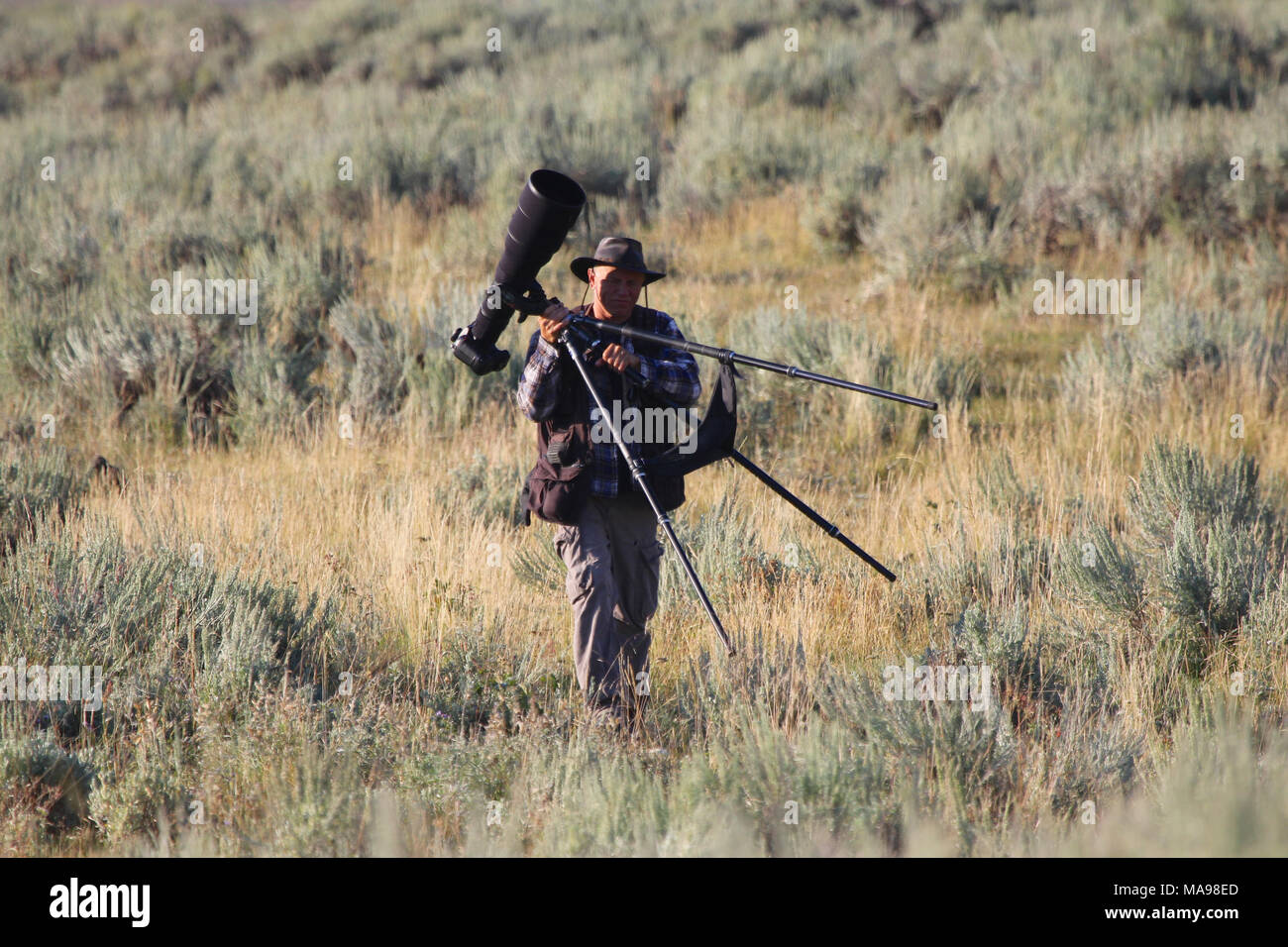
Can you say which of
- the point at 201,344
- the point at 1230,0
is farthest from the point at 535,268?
the point at 1230,0

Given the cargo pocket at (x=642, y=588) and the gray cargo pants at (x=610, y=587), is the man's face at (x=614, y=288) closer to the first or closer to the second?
the gray cargo pants at (x=610, y=587)

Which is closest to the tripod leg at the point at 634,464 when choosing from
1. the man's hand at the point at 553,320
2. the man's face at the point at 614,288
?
the man's hand at the point at 553,320

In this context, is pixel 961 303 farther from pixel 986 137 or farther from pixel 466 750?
pixel 466 750

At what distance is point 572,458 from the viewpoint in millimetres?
4402

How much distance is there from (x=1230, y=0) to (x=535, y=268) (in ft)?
64.7

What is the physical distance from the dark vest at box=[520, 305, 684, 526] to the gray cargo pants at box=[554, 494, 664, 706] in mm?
94

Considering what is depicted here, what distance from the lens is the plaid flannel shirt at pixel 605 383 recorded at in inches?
171

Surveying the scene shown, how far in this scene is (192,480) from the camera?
24.3 feet

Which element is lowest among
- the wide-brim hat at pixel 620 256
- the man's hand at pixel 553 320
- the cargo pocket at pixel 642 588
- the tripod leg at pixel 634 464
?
the cargo pocket at pixel 642 588

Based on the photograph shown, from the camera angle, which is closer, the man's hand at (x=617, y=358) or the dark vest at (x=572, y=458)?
the man's hand at (x=617, y=358)

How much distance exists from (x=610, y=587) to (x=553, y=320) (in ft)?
3.60

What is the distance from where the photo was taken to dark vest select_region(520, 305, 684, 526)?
4375 millimetres

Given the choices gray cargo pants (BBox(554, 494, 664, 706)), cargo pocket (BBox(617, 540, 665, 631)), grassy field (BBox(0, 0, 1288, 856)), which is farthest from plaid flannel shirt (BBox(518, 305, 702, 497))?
grassy field (BBox(0, 0, 1288, 856))
